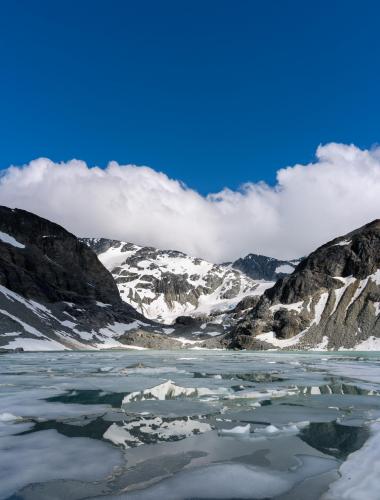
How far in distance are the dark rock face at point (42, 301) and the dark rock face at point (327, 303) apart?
5376 centimetres

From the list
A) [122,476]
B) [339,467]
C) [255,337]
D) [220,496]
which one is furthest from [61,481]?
[255,337]

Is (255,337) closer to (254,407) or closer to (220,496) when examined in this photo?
(254,407)

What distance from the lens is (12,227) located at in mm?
192375

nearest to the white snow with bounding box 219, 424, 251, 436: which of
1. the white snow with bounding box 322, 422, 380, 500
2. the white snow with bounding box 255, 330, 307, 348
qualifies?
the white snow with bounding box 322, 422, 380, 500

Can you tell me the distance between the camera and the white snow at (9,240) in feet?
582

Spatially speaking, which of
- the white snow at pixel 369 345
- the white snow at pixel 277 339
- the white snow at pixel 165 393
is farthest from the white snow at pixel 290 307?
the white snow at pixel 165 393

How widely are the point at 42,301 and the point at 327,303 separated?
325 ft

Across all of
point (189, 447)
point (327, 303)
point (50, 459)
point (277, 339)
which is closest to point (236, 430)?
point (189, 447)

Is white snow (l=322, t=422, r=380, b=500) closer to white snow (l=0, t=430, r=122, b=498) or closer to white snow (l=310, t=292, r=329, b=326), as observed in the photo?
white snow (l=0, t=430, r=122, b=498)

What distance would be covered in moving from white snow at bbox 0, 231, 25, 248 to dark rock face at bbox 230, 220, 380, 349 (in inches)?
3806

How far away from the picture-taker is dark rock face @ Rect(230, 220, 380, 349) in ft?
423

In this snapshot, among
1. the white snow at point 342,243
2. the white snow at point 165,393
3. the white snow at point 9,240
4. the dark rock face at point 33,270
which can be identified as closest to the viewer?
the white snow at point 165,393

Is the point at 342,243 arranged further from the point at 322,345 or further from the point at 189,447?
the point at 189,447

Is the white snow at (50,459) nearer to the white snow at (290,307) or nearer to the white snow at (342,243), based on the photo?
the white snow at (290,307)
